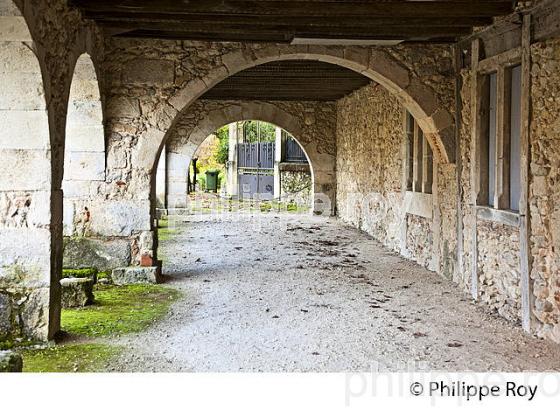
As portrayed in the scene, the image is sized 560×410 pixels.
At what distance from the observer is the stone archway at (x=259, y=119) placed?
12.1 m

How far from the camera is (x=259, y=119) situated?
12.1m

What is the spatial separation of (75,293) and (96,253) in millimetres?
1062

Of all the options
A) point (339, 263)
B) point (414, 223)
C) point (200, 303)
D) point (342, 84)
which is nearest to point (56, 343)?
point (200, 303)

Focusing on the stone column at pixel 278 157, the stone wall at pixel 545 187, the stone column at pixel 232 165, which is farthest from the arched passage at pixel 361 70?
the stone column at pixel 232 165

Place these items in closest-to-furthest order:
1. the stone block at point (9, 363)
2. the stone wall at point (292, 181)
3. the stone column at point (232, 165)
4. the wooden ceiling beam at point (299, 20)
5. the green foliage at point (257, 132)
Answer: the stone block at point (9, 363), the wooden ceiling beam at point (299, 20), the stone wall at point (292, 181), the stone column at point (232, 165), the green foliage at point (257, 132)

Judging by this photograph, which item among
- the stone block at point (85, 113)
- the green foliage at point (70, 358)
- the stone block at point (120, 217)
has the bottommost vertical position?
the green foliage at point (70, 358)

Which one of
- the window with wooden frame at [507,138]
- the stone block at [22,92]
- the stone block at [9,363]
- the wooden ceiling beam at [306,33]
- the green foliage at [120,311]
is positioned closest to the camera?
the stone block at [9,363]

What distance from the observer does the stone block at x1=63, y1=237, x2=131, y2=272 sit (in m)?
5.72

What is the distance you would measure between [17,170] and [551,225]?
11.0 feet

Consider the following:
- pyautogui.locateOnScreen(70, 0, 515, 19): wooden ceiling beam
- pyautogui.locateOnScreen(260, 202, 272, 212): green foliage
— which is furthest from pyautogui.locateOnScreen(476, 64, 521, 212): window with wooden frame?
pyautogui.locateOnScreen(260, 202, 272, 212): green foliage

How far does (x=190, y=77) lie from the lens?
5.82m

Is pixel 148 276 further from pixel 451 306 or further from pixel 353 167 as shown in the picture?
pixel 353 167

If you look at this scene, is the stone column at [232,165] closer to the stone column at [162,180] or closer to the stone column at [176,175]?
the stone column at [176,175]

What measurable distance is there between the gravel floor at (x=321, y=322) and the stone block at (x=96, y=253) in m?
0.53
